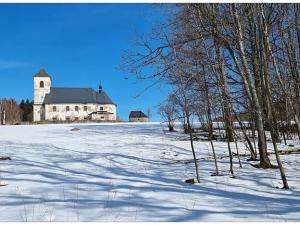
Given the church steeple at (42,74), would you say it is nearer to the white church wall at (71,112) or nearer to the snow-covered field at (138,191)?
the white church wall at (71,112)

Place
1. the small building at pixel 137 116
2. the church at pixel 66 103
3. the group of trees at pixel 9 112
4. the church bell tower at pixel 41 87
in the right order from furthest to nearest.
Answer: the small building at pixel 137 116, the church bell tower at pixel 41 87, the church at pixel 66 103, the group of trees at pixel 9 112

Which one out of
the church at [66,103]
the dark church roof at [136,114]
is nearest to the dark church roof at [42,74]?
the church at [66,103]

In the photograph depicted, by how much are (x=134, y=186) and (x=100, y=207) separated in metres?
1.79

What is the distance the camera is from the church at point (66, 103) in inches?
3066

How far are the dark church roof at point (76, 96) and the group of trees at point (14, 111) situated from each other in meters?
9.37

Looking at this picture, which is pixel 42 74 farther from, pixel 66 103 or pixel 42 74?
pixel 66 103

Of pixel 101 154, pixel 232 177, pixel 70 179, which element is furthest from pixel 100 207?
pixel 101 154

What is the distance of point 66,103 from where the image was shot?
259ft

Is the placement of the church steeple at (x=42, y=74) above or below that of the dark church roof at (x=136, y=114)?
above

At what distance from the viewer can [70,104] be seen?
79.1 metres

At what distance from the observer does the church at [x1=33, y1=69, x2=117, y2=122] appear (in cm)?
7788

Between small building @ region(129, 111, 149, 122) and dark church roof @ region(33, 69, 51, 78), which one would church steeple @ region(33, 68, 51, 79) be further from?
small building @ region(129, 111, 149, 122)

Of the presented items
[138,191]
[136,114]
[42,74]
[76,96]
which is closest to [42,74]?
[42,74]

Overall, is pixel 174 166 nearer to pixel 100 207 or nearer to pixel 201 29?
pixel 201 29
